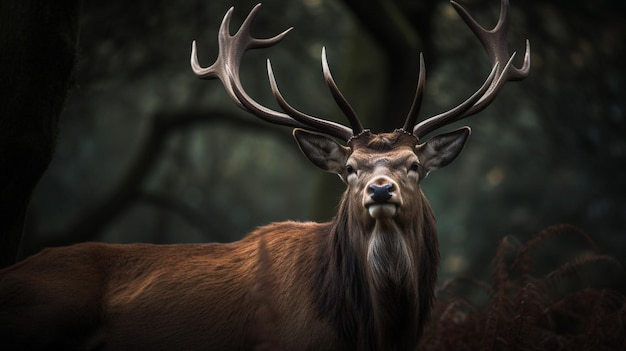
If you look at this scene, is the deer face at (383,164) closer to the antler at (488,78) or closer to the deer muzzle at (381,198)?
the deer muzzle at (381,198)

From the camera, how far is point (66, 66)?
5.88m

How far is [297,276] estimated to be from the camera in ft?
18.7

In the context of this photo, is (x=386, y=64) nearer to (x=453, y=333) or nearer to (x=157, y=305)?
(x=453, y=333)

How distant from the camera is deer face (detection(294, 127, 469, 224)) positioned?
16.5 feet

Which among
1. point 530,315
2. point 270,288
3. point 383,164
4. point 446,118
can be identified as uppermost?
point 446,118

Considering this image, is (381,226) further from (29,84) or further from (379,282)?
(29,84)

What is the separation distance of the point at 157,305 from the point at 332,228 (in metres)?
1.44

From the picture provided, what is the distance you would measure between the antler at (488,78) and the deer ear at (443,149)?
0.10 meters

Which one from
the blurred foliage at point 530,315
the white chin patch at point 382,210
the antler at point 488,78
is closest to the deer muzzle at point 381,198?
the white chin patch at point 382,210

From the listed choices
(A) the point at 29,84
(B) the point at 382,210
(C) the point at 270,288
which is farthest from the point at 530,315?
(A) the point at 29,84

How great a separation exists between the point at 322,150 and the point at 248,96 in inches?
31.3

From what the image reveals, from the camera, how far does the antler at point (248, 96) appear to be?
5.73 meters

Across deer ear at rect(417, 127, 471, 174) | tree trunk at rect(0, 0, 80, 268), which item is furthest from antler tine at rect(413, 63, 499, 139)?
tree trunk at rect(0, 0, 80, 268)

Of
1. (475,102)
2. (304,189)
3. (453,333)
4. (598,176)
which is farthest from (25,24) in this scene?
(304,189)
